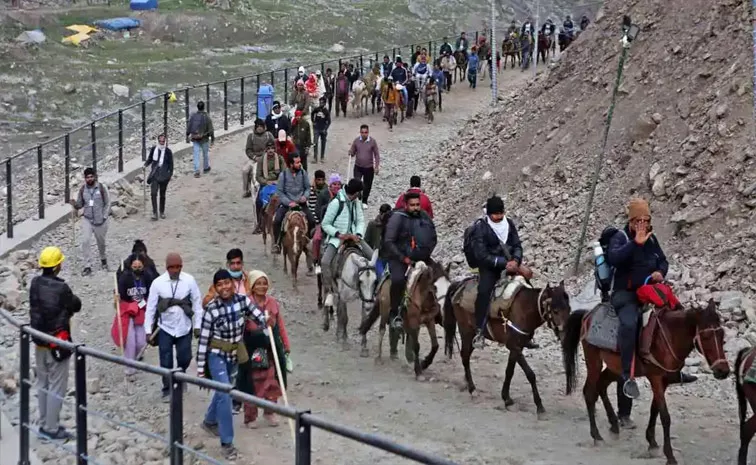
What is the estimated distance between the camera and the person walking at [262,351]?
11570mm

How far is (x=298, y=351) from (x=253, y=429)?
12.5ft

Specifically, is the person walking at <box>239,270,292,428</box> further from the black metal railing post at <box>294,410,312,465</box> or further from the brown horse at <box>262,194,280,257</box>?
the brown horse at <box>262,194,280,257</box>

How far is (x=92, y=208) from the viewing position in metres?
18.5

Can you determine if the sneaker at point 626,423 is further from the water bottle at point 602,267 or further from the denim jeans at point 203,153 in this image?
the denim jeans at point 203,153

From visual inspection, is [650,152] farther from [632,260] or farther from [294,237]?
[632,260]

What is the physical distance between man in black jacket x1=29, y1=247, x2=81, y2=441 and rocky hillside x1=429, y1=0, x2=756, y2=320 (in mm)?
8063

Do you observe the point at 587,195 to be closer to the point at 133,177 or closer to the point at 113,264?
the point at 113,264

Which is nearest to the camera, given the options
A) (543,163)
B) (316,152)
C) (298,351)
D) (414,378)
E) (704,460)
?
(704,460)

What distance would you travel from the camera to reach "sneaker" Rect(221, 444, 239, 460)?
11.1m

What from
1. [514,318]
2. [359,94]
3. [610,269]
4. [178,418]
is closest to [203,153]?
[359,94]

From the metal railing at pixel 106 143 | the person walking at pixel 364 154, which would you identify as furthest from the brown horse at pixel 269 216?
the metal railing at pixel 106 143

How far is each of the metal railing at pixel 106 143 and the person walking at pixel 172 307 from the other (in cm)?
889

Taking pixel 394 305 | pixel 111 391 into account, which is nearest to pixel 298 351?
pixel 394 305

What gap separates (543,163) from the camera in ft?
68.4
